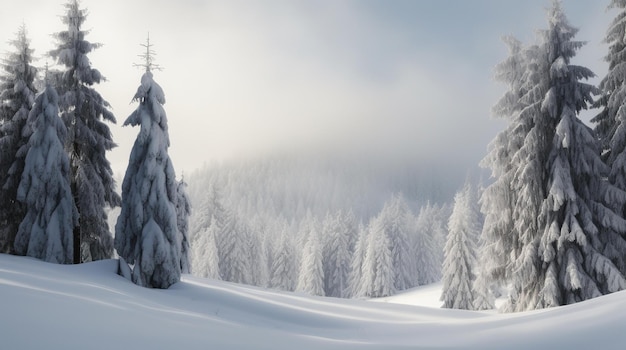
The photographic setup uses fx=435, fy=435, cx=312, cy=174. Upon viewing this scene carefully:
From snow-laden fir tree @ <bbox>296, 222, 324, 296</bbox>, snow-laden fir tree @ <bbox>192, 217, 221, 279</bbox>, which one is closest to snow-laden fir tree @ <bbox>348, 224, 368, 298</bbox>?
snow-laden fir tree @ <bbox>296, 222, 324, 296</bbox>

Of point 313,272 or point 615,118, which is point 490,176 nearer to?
point 615,118

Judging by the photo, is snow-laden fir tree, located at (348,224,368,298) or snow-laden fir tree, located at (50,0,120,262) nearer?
snow-laden fir tree, located at (50,0,120,262)

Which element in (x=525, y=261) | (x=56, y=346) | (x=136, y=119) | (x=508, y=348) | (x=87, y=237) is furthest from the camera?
(x=87, y=237)

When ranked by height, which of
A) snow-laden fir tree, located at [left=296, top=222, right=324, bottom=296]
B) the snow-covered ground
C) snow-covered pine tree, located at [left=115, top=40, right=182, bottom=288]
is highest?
snow-covered pine tree, located at [left=115, top=40, right=182, bottom=288]

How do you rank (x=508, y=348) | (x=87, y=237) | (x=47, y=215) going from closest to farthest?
1. (x=508, y=348)
2. (x=47, y=215)
3. (x=87, y=237)

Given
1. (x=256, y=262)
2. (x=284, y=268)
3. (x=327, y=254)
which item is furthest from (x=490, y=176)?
(x=327, y=254)

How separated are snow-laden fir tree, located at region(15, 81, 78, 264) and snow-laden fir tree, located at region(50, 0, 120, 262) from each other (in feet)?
2.15

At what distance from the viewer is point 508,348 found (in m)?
6.90

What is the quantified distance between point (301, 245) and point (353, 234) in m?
10.8

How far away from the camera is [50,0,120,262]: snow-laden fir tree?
22156mm

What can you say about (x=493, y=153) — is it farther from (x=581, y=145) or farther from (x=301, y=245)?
(x=301, y=245)

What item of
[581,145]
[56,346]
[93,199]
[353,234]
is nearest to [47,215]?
[93,199]

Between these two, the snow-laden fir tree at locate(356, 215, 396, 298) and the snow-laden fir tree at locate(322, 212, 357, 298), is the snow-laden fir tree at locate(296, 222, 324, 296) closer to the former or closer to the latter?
the snow-laden fir tree at locate(356, 215, 396, 298)

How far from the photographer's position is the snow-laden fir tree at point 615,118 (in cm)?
1719
